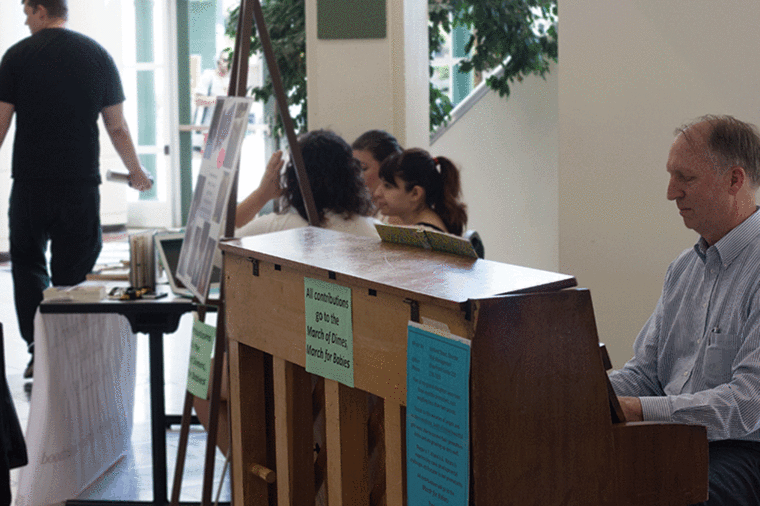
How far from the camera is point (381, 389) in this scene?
1354 mm

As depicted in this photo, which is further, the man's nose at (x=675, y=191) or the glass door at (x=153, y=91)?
the glass door at (x=153, y=91)

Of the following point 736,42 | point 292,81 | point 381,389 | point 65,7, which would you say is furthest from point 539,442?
point 292,81

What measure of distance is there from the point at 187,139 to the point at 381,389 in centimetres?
919

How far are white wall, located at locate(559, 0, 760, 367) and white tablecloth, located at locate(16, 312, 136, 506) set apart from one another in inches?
72.0

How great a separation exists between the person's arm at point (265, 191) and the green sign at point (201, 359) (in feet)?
2.49

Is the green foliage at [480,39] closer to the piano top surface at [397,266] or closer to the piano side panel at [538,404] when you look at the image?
the piano top surface at [397,266]

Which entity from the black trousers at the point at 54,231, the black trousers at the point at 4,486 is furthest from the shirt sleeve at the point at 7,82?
the black trousers at the point at 4,486

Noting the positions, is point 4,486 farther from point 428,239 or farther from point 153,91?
point 153,91

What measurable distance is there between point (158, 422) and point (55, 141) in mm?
1563

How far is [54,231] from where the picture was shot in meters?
3.69

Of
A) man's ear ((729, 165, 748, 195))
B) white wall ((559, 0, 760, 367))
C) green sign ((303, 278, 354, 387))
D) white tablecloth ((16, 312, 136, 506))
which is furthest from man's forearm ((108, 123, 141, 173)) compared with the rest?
man's ear ((729, 165, 748, 195))

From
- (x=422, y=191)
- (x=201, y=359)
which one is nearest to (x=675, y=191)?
(x=201, y=359)

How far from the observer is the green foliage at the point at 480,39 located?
518cm

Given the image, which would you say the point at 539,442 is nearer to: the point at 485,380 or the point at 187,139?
the point at 485,380
